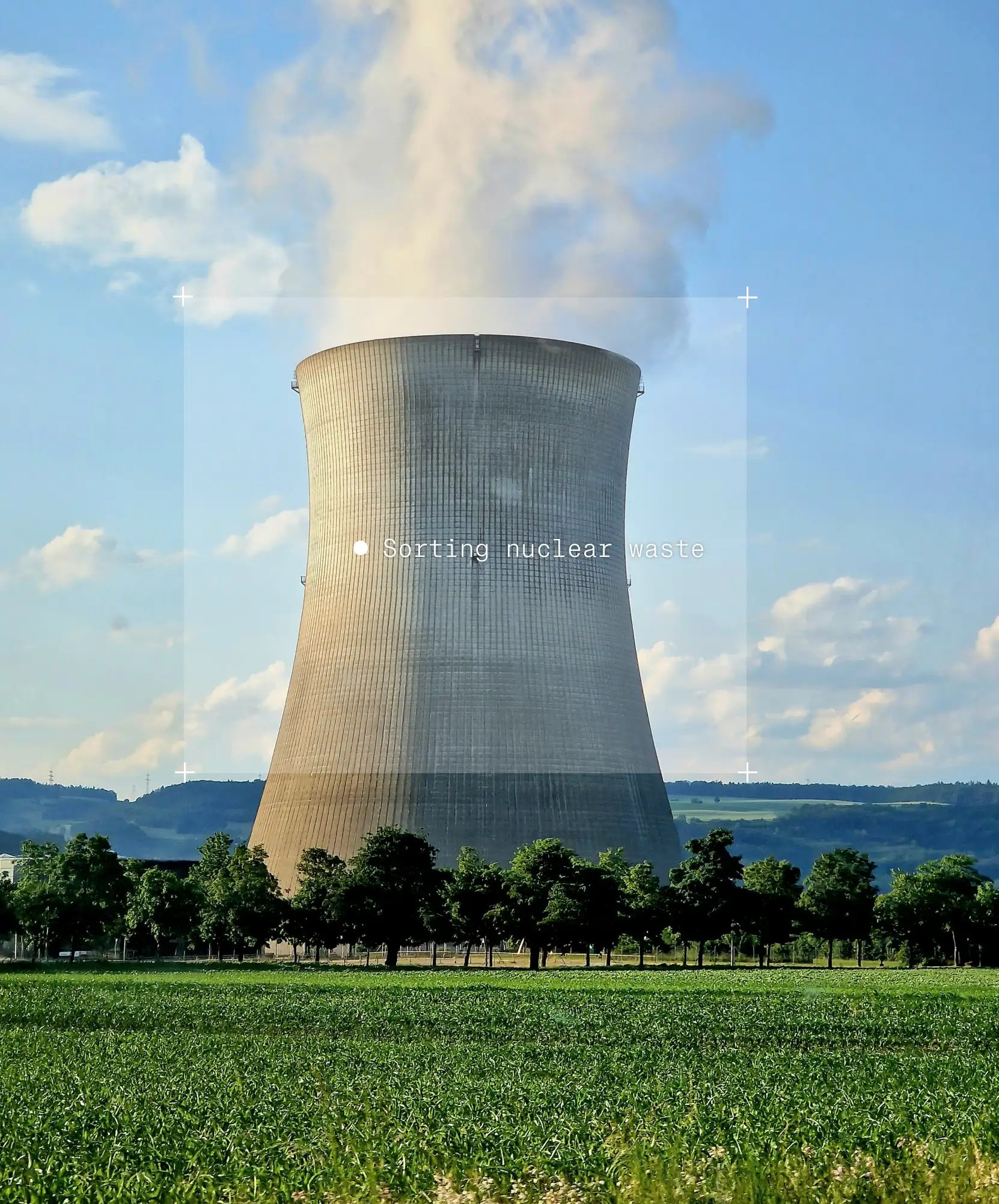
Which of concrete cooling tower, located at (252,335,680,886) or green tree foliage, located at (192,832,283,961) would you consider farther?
green tree foliage, located at (192,832,283,961)

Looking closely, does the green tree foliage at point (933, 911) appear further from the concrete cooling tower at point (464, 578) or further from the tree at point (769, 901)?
the concrete cooling tower at point (464, 578)

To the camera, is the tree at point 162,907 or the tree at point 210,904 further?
the tree at point 162,907

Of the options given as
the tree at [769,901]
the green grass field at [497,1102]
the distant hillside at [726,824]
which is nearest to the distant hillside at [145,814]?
the distant hillside at [726,824]

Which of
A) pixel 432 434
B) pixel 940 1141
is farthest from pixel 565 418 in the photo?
pixel 940 1141

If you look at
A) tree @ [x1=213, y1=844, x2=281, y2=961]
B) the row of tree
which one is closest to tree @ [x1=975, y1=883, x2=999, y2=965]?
the row of tree

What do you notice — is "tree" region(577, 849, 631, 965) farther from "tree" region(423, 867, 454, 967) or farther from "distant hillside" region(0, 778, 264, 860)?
"distant hillside" region(0, 778, 264, 860)

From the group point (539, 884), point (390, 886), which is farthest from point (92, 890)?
point (539, 884)
